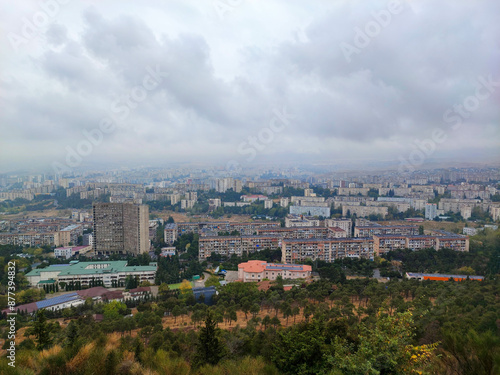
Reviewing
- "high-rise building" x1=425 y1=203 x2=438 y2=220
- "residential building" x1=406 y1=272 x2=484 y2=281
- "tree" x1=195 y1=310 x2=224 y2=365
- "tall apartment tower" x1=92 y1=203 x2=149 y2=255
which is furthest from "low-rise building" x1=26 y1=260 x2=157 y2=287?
"high-rise building" x1=425 y1=203 x2=438 y2=220

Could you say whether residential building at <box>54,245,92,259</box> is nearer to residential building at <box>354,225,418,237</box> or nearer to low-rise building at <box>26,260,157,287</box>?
low-rise building at <box>26,260,157,287</box>

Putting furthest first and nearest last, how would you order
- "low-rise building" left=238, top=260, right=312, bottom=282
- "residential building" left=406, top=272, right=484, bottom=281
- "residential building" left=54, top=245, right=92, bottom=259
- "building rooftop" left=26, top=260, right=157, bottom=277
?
"residential building" left=54, top=245, right=92, bottom=259, "building rooftop" left=26, top=260, right=157, bottom=277, "low-rise building" left=238, top=260, right=312, bottom=282, "residential building" left=406, top=272, right=484, bottom=281

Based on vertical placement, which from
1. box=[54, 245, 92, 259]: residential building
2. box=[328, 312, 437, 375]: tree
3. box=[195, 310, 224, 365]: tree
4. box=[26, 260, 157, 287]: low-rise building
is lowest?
box=[54, 245, 92, 259]: residential building

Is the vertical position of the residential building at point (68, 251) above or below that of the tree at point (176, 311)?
below

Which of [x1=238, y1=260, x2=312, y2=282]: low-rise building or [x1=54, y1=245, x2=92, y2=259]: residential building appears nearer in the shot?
[x1=238, y1=260, x2=312, y2=282]: low-rise building

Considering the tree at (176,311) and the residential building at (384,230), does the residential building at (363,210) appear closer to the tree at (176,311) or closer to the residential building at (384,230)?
the residential building at (384,230)

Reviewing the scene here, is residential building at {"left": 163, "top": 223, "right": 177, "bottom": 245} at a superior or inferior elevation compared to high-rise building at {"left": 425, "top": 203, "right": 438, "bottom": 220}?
inferior

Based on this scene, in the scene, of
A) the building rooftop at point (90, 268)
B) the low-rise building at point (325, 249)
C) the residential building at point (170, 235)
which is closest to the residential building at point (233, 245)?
the low-rise building at point (325, 249)

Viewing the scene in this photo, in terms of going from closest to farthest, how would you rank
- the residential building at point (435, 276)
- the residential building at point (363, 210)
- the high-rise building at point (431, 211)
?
the residential building at point (435, 276)
the high-rise building at point (431, 211)
the residential building at point (363, 210)

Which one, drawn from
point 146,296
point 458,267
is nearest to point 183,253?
point 146,296

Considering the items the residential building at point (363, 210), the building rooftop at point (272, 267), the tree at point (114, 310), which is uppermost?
the residential building at point (363, 210)

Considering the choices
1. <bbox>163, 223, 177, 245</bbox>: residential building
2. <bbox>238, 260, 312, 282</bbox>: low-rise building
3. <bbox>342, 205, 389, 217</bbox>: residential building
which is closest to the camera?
<bbox>238, 260, 312, 282</bbox>: low-rise building
